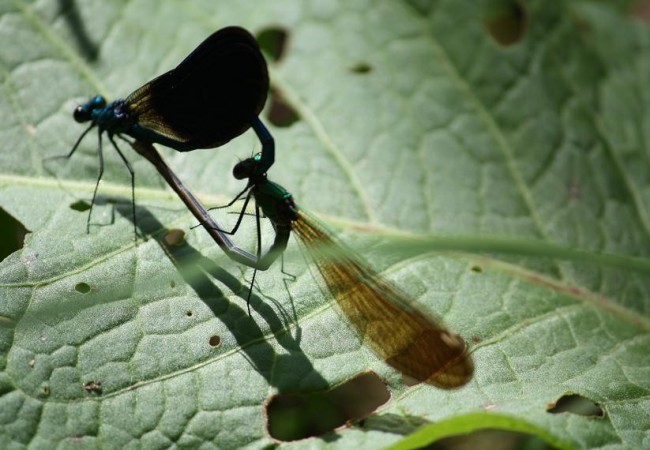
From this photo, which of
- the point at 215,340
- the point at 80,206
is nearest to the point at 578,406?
the point at 215,340

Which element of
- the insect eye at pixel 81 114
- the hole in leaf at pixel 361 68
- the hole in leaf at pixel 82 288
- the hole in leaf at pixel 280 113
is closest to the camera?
the hole in leaf at pixel 82 288

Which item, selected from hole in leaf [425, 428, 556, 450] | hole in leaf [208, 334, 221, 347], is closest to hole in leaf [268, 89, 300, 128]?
hole in leaf [208, 334, 221, 347]

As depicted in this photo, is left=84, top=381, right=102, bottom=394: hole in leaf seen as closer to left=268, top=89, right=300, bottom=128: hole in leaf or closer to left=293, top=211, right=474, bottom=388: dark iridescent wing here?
left=293, top=211, right=474, bottom=388: dark iridescent wing

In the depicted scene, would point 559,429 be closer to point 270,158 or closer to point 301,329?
point 301,329

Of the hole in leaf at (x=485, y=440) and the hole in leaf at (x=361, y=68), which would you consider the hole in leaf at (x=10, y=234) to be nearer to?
the hole in leaf at (x=361, y=68)

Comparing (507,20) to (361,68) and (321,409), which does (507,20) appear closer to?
(361,68)

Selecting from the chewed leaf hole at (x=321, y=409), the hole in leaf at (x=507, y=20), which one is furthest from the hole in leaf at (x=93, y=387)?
the hole in leaf at (x=507, y=20)

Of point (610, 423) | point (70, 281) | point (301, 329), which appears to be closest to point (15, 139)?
point (70, 281)
